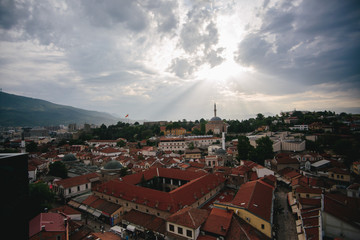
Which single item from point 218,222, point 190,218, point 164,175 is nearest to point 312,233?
point 218,222

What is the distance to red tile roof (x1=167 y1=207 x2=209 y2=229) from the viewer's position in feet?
43.3

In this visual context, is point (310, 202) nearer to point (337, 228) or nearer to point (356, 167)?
point (337, 228)

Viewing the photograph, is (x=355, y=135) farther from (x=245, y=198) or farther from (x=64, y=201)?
(x=64, y=201)

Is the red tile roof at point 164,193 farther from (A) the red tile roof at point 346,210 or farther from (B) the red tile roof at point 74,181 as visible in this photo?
(A) the red tile roof at point 346,210

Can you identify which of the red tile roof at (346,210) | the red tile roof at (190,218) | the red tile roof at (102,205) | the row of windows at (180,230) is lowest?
the red tile roof at (102,205)

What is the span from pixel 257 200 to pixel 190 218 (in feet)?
21.7

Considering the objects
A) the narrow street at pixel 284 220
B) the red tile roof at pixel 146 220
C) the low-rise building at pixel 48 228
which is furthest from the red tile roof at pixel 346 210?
the low-rise building at pixel 48 228

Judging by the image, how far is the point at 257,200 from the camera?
1636 cm

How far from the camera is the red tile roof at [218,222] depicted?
1304 centimetres

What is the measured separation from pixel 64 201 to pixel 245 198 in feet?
70.5

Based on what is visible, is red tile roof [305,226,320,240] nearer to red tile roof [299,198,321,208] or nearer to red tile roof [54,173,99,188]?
red tile roof [299,198,321,208]

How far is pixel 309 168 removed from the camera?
2759 centimetres

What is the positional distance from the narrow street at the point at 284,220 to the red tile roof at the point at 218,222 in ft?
14.7

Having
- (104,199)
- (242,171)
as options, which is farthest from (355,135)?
(104,199)
